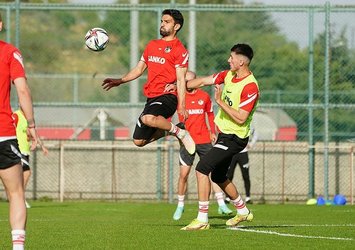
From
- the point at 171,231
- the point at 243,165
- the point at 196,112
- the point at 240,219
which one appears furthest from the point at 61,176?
the point at 171,231

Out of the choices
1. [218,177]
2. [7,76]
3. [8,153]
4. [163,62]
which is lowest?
[218,177]

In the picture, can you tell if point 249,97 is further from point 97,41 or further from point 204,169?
point 97,41

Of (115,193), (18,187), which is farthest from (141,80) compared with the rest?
(18,187)

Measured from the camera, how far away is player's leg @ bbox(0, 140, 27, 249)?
30.2 ft

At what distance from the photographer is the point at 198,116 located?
17.8 meters

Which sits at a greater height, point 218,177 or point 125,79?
point 125,79

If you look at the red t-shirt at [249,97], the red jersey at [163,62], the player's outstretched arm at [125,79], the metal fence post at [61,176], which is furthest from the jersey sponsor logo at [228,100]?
the metal fence post at [61,176]

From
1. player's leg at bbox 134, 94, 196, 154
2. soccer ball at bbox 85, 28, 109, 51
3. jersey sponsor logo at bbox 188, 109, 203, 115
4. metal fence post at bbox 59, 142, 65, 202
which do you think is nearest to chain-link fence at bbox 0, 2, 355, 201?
metal fence post at bbox 59, 142, 65, 202

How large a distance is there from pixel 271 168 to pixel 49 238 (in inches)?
518

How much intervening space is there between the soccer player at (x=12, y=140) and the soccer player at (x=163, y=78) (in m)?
5.21

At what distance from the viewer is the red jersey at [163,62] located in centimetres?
1443

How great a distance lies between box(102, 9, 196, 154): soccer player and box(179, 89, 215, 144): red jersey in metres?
3.00

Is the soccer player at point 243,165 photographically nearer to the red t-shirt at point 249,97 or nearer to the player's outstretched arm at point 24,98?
the red t-shirt at point 249,97

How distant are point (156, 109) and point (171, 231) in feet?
6.34
